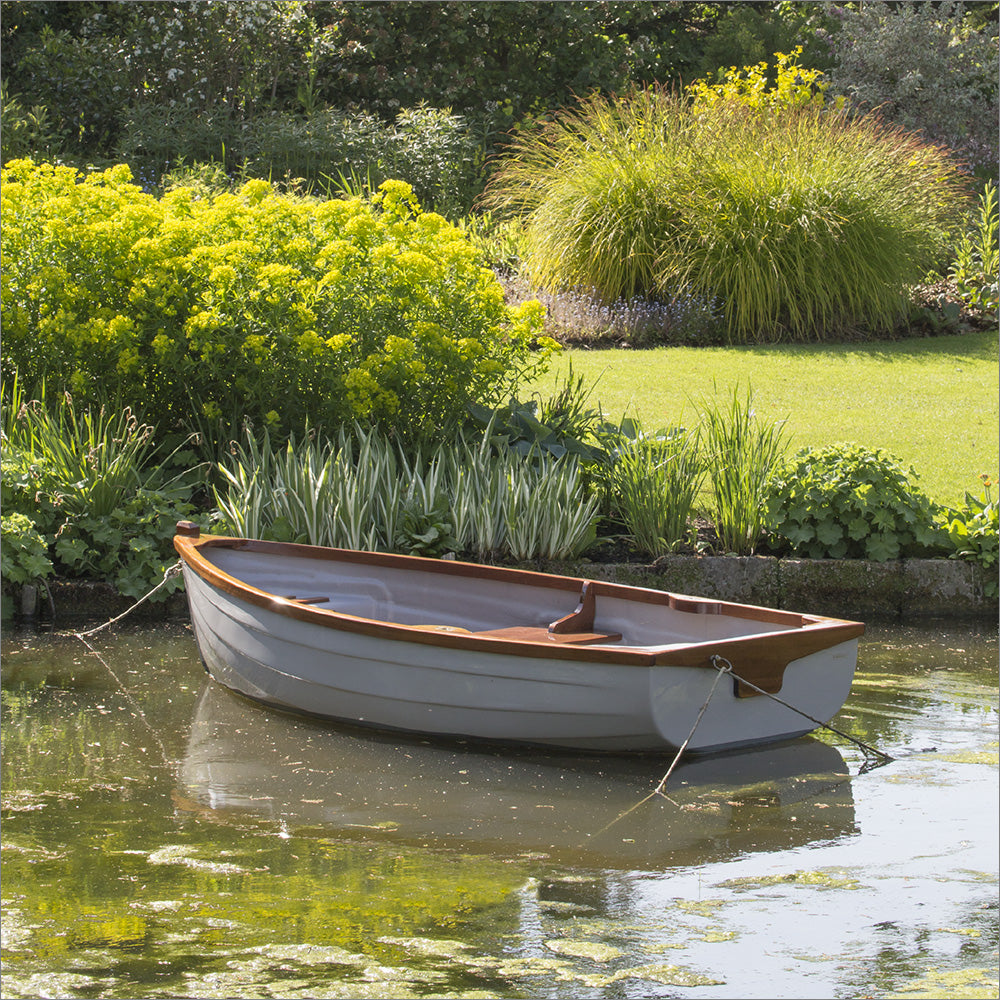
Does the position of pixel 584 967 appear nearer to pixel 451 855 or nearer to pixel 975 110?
pixel 451 855

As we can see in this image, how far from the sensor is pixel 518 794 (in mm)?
4949

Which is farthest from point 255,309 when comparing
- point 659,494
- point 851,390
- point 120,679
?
point 851,390

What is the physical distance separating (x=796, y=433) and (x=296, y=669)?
471cm

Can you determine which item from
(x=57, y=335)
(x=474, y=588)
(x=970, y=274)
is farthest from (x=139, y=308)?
(x=970, y=274)

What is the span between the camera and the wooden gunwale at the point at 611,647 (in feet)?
16.5

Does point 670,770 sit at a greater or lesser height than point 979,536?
lesser

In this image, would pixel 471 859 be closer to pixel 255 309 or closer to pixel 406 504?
pixel 406 504

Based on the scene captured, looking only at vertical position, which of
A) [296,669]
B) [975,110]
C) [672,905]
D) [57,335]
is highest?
[975,110]

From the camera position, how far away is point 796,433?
916cm

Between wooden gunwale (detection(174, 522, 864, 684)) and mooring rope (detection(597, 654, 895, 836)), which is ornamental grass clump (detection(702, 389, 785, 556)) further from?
mooring rope (detection(597, 654, 895, 836))

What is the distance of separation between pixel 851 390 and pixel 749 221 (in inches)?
84.3

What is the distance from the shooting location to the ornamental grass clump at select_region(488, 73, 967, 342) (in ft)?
38.4

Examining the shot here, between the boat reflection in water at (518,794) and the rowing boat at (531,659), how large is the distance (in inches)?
5.0

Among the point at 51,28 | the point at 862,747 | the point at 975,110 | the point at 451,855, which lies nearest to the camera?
the point at 451,855
